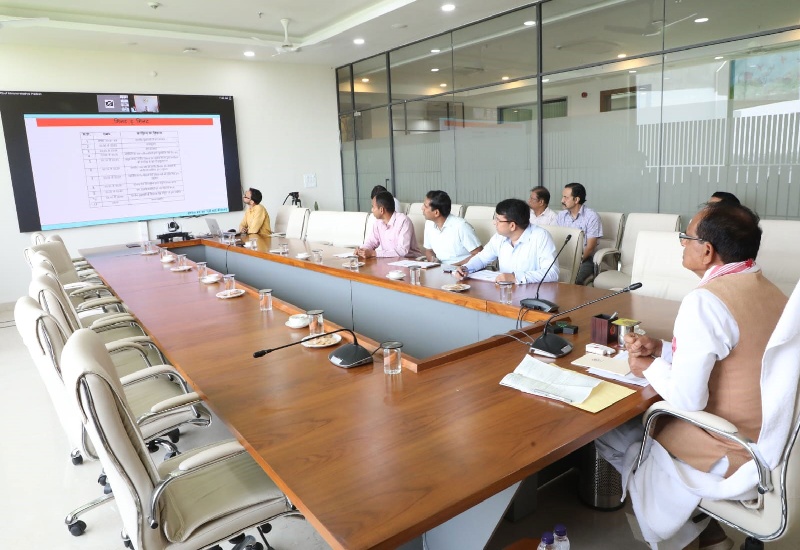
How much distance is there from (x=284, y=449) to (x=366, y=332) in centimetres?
224

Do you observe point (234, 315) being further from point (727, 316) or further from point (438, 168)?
point (438, 168)

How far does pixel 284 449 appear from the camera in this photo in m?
1.30

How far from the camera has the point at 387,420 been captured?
1414mm

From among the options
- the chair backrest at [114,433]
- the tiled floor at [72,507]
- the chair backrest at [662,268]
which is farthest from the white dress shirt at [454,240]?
the chair backrest at [114,433]

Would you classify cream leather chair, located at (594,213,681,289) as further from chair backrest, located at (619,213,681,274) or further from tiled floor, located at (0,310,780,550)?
tiled floor, located at (0,310,780,550)

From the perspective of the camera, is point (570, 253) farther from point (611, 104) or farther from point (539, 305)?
point (611, 104)

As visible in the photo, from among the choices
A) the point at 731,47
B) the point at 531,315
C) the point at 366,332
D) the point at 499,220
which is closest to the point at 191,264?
the point at 366,332

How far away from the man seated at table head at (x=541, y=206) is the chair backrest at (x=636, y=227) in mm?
681

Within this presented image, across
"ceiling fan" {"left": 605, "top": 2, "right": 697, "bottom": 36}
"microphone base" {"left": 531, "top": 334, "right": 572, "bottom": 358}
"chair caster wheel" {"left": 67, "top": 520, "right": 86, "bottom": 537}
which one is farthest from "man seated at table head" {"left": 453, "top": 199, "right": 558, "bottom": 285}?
"ceiling fan" {"left": 605, "top": 2, "right": 697, "bottom": 36}

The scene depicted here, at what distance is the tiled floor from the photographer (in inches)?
78.7

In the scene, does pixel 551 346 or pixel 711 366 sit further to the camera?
pixel 551 346

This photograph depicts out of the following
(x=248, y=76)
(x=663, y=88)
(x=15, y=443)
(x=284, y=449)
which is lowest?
(x=15, y=443)

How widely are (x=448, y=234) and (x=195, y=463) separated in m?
3.02

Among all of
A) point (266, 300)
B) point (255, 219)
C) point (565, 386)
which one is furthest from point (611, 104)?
point (255, 219)
